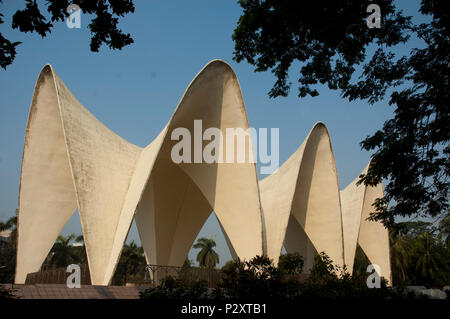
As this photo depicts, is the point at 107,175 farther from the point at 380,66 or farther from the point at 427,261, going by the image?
the point at 427,261

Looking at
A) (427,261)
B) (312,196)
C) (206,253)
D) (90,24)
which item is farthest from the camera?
(206,253)

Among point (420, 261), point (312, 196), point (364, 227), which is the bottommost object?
point (420, 261)

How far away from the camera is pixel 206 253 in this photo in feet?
166

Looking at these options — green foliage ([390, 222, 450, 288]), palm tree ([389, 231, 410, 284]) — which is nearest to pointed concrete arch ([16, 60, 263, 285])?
green foliage ([390, 222, 450, 288])

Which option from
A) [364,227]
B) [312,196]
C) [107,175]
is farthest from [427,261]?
[107,175]

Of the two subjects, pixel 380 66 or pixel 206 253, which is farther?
pixel 206 253

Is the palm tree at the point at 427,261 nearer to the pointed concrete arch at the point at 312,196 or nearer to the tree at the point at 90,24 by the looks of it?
the pointed concrete arch at the point at 312,196

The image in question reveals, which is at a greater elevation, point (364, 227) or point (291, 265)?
point (364, 227)

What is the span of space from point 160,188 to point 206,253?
3053 centimetres

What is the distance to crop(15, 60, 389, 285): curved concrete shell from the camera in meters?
15.7
